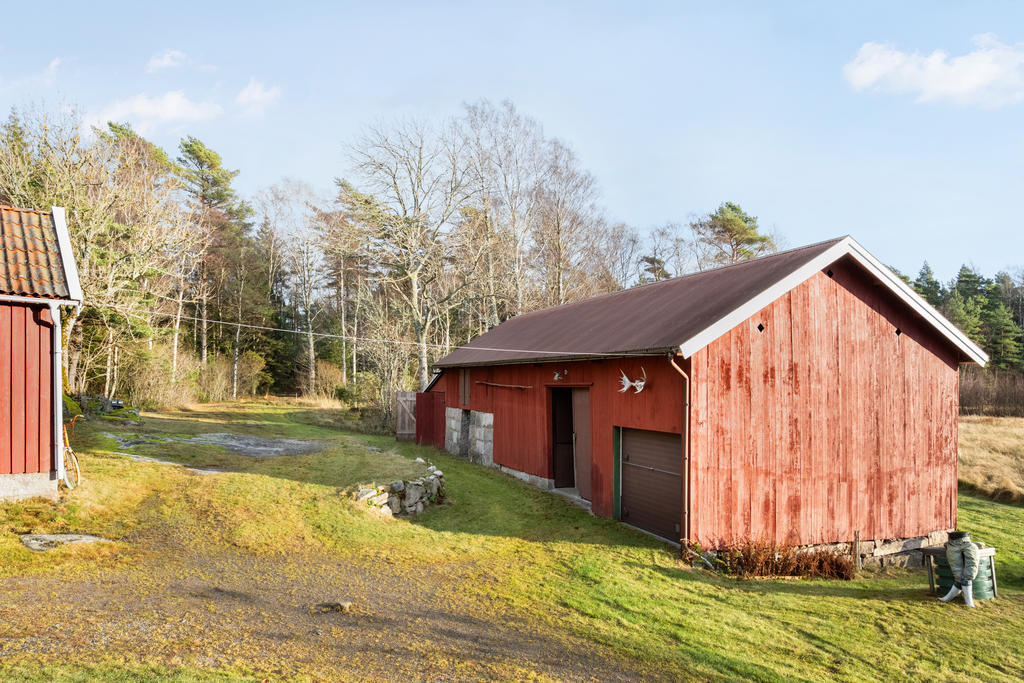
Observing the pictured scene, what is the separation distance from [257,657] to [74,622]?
219cm

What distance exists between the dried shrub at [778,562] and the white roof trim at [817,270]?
12.0 ft

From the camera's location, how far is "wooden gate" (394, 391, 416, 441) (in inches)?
1037

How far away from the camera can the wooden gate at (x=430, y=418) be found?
24.4 metres

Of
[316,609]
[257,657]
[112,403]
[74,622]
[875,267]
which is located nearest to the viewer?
[257,657]

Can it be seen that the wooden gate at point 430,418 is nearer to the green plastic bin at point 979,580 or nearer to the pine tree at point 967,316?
the green plastic bin at point 979,580

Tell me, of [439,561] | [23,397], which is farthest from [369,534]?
[23,397]

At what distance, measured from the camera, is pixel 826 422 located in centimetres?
1193

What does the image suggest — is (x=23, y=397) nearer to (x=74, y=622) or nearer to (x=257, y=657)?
(x=74, y=622)

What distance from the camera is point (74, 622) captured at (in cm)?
639

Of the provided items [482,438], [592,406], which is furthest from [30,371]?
[482,438]

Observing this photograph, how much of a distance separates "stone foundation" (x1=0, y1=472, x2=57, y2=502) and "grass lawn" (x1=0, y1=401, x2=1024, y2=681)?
322 millimetres

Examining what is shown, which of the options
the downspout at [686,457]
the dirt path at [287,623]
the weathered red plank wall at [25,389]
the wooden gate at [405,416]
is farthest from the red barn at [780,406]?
the wooden gate at [405,416]

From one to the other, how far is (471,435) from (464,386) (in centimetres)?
179

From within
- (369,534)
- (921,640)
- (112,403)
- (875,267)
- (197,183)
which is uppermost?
(197,183)
